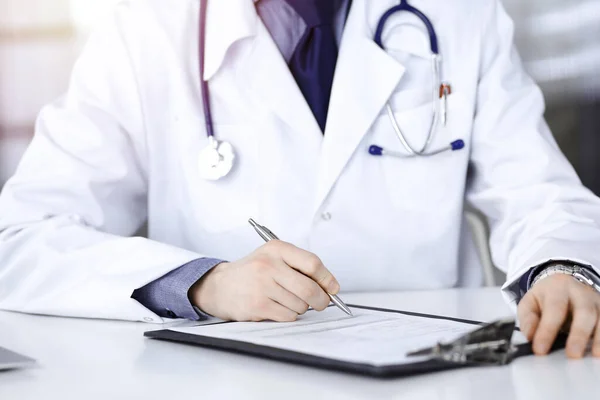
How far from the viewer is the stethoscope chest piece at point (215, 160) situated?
52.6 inches

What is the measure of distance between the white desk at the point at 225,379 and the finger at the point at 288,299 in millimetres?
154

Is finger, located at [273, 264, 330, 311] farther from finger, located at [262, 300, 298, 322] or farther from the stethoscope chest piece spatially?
the stethoscope chest piece

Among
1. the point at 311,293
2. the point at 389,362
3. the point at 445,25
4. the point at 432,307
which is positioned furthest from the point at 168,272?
the point at 445,25

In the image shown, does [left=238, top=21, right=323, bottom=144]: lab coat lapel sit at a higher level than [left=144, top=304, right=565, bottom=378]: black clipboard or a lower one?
higher

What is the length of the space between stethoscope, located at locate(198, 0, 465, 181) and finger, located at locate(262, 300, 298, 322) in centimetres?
48

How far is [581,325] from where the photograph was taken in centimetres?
74

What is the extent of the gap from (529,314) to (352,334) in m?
0.19

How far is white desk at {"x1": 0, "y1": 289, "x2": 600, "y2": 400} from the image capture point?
1.91 ft

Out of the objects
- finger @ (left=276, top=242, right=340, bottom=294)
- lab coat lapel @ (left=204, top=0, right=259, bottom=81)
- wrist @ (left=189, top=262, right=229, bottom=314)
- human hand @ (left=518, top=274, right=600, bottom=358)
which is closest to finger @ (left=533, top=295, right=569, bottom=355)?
human hand @ (left=518, top=274, right=600, bottom=358)

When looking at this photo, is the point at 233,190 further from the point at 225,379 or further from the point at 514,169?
the point at 225,379

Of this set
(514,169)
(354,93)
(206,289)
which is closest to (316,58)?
(354,93)

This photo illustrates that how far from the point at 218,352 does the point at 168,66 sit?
0.81 metres

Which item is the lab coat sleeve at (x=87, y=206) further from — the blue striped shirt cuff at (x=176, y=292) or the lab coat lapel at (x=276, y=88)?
the lab coat lapel at (x=276, y=88)

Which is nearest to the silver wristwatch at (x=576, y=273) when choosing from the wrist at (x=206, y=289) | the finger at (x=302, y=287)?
the finger at (x=302, y=287)
